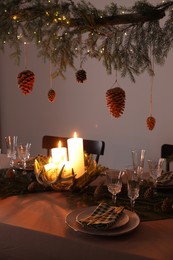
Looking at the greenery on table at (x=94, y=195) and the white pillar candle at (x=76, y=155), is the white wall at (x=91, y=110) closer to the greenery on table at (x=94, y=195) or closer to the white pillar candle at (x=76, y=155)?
the greenery on table at (x=94, y=195)

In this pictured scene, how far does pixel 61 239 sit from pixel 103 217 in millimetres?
141

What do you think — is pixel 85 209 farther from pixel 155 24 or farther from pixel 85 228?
pixel 155 24

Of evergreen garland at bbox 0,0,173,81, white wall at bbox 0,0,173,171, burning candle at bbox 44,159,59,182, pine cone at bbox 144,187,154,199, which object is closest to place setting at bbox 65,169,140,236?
pine cone at bbox 144,187,154,199

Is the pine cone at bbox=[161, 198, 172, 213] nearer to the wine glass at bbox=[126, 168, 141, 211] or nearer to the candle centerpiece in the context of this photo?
the wine glass at bbox=[126, 168, 141, 211]

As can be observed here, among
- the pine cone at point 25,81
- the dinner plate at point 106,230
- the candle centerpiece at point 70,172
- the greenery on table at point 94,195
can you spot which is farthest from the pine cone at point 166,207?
the pine cone at point 25,81

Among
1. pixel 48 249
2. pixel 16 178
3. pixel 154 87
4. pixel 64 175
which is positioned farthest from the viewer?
pixel 154 87

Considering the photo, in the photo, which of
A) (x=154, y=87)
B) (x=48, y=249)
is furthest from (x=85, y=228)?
(x=154, y=87)

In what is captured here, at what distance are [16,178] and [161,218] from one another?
2.17ft

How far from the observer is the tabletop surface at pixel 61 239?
884 mm

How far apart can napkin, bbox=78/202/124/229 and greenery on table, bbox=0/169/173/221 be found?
9cm

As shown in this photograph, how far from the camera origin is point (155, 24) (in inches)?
43.5

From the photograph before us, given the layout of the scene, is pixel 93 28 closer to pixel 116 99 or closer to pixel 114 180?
pixel 116 99

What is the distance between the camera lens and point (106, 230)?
37.5 inches

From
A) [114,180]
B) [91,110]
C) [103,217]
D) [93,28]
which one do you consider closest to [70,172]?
[114,180]
